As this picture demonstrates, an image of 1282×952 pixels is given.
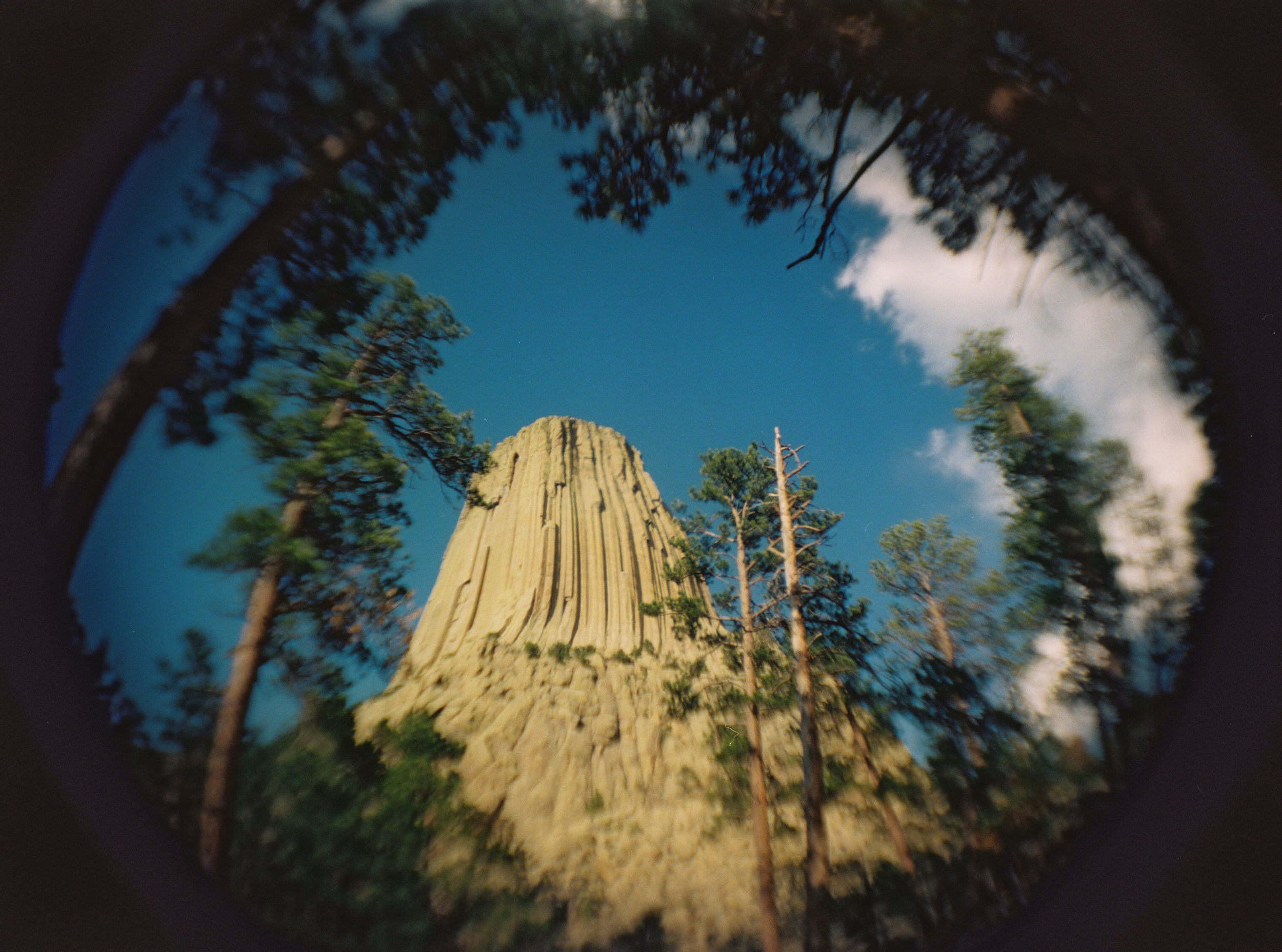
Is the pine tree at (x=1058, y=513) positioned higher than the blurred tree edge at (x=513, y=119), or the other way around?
the blurred tree edge at (x=513, y=119)

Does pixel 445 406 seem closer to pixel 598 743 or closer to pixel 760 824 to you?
pixel 598 743

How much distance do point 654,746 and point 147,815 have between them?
8.28 ft

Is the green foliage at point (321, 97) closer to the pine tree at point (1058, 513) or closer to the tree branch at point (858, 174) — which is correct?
the tree branch at point (858, 174)

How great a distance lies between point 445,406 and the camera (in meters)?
2.72

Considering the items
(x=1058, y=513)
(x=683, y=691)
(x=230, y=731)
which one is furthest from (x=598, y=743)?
(x=1058, y=513)

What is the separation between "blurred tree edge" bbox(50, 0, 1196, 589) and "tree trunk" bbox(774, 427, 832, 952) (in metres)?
1.93

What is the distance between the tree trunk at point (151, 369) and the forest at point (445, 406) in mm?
15

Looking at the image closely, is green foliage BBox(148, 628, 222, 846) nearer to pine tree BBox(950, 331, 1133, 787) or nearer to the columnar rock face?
the columnar rock face

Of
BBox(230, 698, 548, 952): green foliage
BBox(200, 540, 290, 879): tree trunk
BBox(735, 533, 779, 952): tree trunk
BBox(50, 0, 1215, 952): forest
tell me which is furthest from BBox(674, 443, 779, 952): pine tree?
BBox(200, 540, 290, 879): tree trunk

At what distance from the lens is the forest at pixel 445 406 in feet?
6.42

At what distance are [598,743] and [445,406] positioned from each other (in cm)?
221

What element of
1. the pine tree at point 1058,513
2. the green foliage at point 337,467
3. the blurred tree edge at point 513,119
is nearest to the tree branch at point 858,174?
the blurred tree edge at point 513,119

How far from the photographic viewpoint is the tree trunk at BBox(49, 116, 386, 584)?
2.04m

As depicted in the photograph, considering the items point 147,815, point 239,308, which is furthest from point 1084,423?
point 147,815
